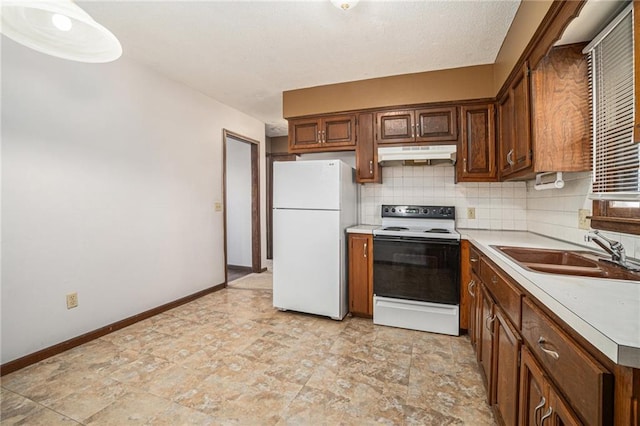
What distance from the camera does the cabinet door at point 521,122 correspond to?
70.1 inches

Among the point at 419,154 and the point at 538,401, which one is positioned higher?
the point at 419,154

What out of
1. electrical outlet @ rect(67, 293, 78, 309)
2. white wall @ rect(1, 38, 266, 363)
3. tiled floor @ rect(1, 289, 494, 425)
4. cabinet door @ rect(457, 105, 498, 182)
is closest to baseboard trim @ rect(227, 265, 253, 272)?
white wall @ rect(1, 38, 266, 363)

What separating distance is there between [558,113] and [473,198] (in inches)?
56.9

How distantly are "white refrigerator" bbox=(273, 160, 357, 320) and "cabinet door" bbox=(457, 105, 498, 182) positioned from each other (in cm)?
113

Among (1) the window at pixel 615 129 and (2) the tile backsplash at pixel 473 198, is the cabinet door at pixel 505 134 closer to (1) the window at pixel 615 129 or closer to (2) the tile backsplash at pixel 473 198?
(2) the tile backsplash at pixel 473 198

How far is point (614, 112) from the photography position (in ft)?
4.46

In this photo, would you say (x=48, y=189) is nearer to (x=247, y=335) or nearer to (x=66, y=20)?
(x=66, y=20)

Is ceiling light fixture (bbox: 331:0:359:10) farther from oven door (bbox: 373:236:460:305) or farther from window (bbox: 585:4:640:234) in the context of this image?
oven door (bbox: 373:236:460:305)

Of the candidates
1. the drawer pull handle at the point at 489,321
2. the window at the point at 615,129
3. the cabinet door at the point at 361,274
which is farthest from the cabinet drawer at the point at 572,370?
the cabinet door at the point at 361,274

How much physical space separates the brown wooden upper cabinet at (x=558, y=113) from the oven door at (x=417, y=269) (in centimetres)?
99

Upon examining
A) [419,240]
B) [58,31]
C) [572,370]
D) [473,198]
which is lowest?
[572,370]

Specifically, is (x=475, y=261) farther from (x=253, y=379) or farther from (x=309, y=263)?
(x=253, y=379)

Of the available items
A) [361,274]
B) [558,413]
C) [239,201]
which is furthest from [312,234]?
[239,201]

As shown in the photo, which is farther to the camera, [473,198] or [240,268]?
[240,268]
